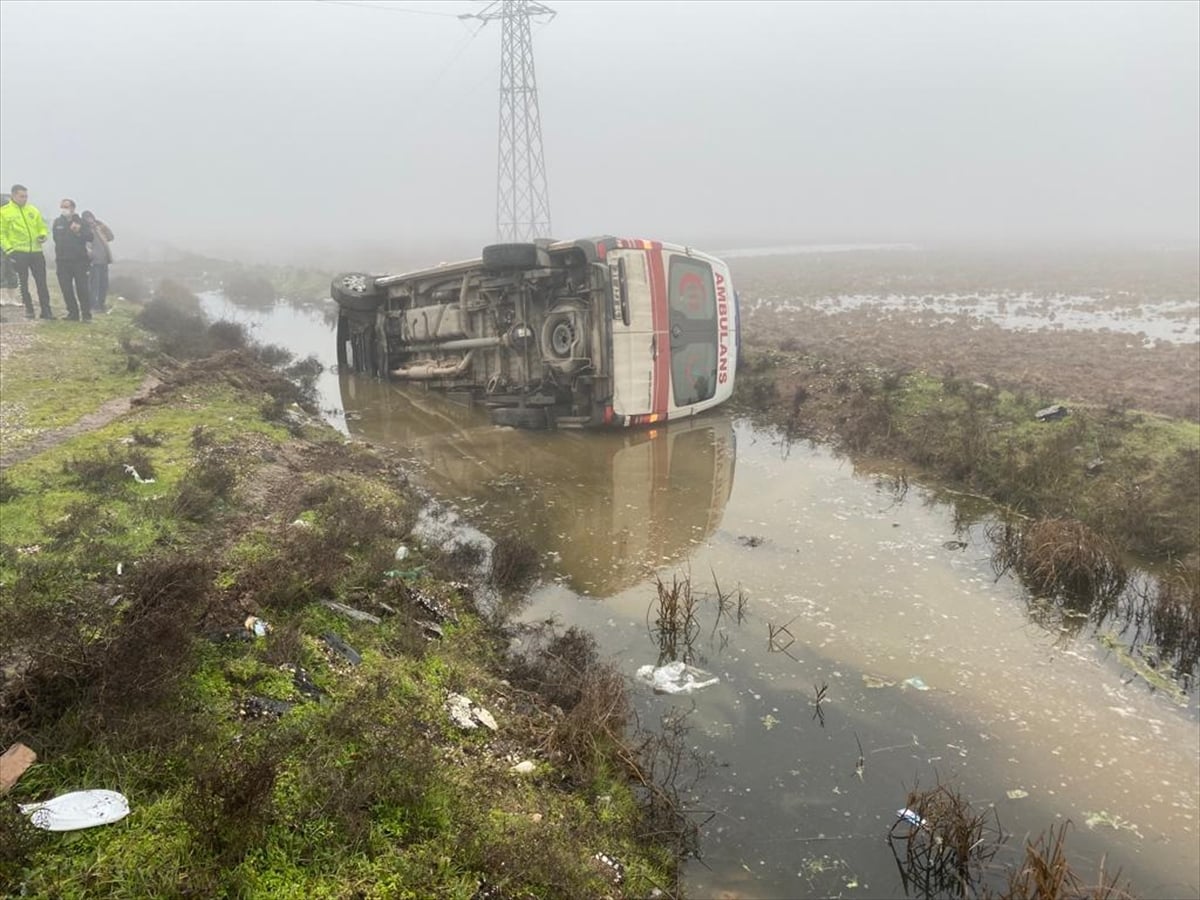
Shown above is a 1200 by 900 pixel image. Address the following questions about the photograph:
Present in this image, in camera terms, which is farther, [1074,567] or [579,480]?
[579,480]

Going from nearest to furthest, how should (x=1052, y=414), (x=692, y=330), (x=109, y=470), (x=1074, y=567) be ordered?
(x=1074, y=567)
(x=109, y=470)
(x=1052, y=414)
(x=692, y=330)

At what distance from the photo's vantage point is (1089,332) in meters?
17.9

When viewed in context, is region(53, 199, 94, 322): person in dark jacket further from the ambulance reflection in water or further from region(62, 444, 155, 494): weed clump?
region(62, 444, 155, 494): weed clump

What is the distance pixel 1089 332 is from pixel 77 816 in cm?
2096

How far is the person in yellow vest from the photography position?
10500 mm

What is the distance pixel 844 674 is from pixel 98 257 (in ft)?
49.0

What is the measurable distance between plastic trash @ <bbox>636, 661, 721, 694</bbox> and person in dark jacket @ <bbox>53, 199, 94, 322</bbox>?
10.9 meters

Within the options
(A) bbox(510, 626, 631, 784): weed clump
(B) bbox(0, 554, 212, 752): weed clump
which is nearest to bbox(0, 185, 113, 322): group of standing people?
(B) bbox(0, 554, 212, 752): weed clump

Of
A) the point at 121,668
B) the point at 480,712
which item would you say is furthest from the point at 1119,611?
the point at 121,668

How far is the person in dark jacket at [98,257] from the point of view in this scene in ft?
42.5

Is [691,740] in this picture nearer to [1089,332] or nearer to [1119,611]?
[1119,611]

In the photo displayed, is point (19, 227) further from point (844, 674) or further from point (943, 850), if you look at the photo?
point (943, 850)

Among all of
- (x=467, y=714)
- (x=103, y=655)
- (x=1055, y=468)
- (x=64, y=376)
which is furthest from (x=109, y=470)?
(x=1055, y=468)

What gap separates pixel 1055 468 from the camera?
7.79m
